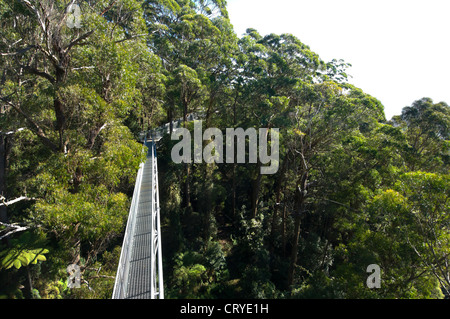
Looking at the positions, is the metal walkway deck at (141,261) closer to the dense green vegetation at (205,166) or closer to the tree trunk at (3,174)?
the dense green vegetation at (205,166)

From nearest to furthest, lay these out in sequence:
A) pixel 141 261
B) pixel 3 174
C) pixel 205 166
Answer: pixel 141 261, pixel 3 174, pixel 205 166

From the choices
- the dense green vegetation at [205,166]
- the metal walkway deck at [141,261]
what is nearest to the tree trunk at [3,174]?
the dense green vegetation at [205,166]

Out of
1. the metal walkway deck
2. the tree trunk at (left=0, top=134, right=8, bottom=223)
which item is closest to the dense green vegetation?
the tree trunk at (left=0, top=134, right=8, bottom=223)

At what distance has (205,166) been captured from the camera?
13141 millimetres

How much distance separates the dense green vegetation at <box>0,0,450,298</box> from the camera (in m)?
6.11

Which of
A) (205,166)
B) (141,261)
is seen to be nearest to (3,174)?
(141,261)

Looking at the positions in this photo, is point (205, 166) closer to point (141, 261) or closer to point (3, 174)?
point (141, 261)

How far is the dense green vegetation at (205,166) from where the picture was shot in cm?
611

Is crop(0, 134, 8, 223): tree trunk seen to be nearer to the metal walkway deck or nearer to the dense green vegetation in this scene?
the dense green vegetation

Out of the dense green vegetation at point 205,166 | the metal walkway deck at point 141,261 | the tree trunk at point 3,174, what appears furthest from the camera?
the tree trunk at point 3,174

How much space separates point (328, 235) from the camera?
13.1m

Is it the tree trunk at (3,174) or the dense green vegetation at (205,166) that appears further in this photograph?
the tree trunk at (3,174)
